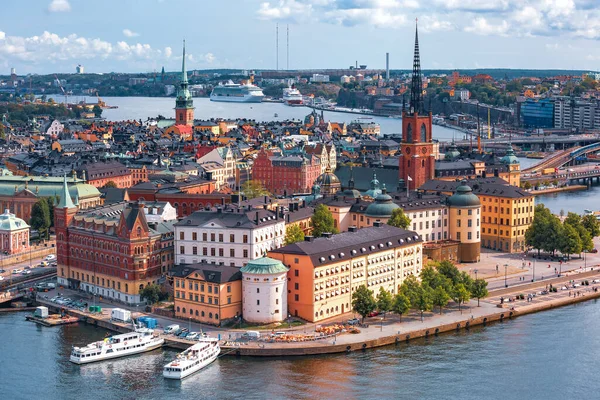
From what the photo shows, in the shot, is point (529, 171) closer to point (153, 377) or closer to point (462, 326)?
point (462, 326)

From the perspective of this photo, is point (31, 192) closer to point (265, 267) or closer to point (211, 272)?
point (211, 272)

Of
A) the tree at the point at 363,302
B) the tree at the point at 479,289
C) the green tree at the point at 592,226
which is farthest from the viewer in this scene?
the green tree at the point at 592,226

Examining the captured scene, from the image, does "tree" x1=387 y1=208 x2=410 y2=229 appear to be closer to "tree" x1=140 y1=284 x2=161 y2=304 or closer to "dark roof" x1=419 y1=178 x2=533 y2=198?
"dark roof" x1=419 y1=178 x2=533 y2=198

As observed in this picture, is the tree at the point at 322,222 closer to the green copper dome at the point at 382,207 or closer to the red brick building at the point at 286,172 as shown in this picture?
the green copper dome at the point at 382,207

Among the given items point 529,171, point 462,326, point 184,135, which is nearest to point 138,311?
point 462,326

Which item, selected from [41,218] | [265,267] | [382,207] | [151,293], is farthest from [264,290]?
[41,218]

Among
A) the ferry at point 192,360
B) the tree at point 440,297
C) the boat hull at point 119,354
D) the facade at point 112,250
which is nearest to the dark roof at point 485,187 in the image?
the tree at point 440,297
